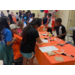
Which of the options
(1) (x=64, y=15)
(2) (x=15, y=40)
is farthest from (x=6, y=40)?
(1) (x=64, y=15)

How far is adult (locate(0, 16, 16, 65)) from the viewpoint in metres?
1.45

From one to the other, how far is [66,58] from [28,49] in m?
0.80

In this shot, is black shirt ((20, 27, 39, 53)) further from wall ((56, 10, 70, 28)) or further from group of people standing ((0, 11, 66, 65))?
wall ((56, 10, 70, 28))

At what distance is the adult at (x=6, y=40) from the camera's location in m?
1.45

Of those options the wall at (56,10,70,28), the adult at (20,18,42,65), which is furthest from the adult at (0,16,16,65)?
the wall at (56,10,70,28)

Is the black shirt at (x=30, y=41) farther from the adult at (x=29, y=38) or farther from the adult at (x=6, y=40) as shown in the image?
the adult at (x=6, y=40)

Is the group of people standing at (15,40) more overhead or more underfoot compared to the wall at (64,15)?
more underfoot

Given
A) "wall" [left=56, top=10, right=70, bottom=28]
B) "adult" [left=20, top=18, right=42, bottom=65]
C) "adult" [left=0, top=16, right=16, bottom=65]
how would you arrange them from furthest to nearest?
1. "wall" [left=56, top=10, right=70, bottom=28]
2. "adult" [left=20, top=18, right=42, bottom=65]
3. "adult" [left=0, top=16, right=16, bottom=65]

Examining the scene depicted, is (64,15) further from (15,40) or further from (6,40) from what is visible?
(6,40)

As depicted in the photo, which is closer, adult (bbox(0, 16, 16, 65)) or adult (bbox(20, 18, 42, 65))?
adult (bbox(0, 16, 16, 65))

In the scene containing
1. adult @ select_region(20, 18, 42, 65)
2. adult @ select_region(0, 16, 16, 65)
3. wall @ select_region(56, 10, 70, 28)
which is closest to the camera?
adult @ select_region(0, 16, 16, 65)

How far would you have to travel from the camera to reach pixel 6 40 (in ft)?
4.79

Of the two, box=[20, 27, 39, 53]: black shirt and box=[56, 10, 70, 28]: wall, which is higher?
box=[56, 10, 70, 28]: wall

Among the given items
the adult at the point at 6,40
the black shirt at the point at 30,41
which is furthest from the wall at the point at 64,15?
the adult at the point at 6,40
